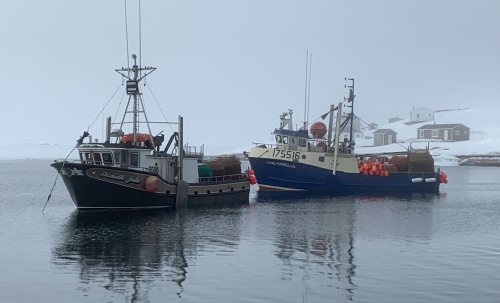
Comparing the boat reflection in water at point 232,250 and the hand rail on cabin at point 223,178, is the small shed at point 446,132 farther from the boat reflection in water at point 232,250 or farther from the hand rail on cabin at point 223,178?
the hand rail on cabin at point 223,178

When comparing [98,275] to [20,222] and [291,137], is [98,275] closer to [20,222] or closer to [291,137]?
[20,222]

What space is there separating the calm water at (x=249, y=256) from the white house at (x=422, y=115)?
159m

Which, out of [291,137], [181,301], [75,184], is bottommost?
[181,301]

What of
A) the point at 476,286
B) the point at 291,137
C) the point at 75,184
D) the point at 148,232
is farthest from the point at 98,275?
the point at 291,137

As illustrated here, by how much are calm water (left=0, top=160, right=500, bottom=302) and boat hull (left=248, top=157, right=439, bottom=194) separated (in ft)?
44.1

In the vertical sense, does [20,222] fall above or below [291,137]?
below

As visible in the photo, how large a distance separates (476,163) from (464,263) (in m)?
113

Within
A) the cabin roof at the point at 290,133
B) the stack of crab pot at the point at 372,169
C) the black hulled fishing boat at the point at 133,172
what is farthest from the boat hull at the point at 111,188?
the stack of crab pot at the point at 372,169

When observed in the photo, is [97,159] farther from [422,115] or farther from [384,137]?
[422,115]

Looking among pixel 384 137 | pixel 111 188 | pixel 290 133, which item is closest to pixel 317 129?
pixel 290 133

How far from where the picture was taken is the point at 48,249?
2405cm

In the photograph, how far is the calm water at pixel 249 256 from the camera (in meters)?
17.2

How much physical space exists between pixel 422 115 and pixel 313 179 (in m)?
149

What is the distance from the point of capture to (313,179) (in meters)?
52.7
